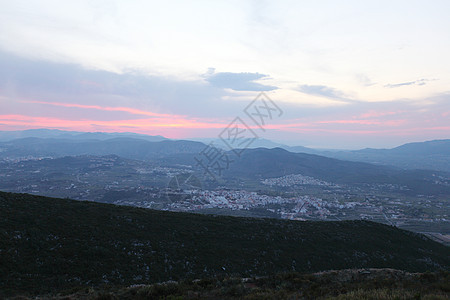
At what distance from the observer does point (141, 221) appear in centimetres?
2653

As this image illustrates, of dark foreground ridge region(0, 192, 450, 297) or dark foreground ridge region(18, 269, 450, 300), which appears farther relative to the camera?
dark foreground ridge region(0, 192, 450, 297)

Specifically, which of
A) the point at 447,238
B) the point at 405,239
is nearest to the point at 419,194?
the point at 447,238

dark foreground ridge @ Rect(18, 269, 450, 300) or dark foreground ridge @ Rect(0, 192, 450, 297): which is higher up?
dark foreground ridge @ Rect(18, 269, 450, 300)

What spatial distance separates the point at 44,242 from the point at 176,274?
10.5 m

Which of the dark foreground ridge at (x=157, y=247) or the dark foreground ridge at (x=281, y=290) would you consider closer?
the dark foreground ridge at (x=281, y=290)

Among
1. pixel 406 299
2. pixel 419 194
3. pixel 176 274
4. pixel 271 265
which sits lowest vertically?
pixel 419 194

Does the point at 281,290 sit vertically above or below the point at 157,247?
above

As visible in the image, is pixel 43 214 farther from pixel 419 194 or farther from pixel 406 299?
pixel 419 194

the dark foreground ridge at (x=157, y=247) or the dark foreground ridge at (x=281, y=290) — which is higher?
the dark foreground ridge at (x=281, y=290)

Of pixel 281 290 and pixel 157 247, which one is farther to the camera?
pixel 157 247

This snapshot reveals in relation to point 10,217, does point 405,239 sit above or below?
below

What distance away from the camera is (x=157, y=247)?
2141 cm

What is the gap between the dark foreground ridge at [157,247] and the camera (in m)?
15.7

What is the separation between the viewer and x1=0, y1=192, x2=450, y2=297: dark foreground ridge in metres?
Answer: 15.7
